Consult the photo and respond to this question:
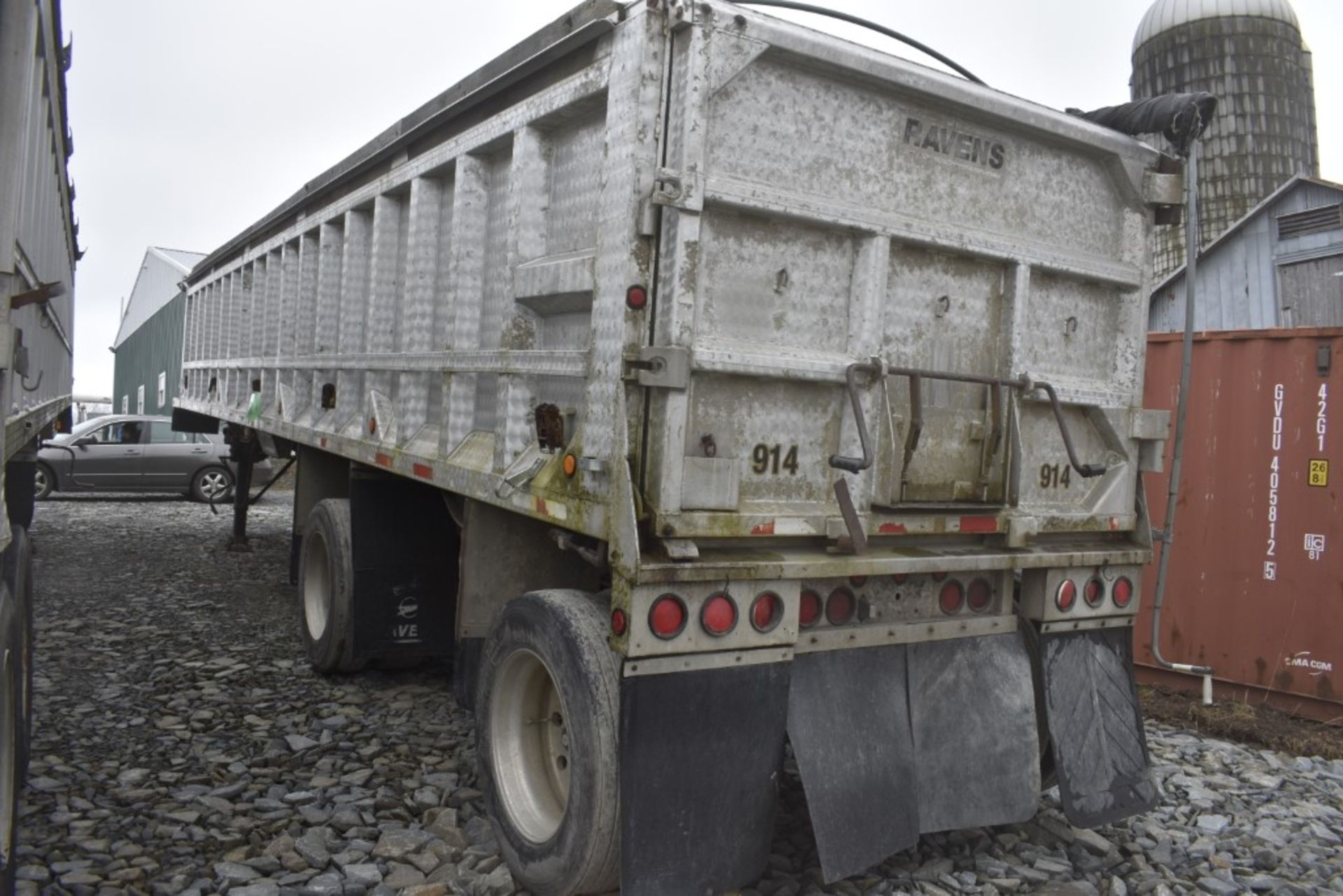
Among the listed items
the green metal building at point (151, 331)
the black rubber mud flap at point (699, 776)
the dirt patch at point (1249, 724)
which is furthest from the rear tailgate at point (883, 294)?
the green metal building at point (151, 331)

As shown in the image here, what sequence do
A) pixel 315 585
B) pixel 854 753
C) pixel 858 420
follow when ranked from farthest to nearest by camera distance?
pixel 315 585 < pixel 854 753 < pixel 858 420

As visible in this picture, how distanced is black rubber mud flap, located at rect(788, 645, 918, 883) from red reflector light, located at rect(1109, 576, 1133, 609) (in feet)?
3.70

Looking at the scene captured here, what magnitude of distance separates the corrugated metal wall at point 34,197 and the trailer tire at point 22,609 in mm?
412

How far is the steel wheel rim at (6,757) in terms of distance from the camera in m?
2.51

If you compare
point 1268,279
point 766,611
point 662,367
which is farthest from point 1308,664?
point 1268,279

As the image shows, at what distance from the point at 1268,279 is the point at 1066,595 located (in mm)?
12885

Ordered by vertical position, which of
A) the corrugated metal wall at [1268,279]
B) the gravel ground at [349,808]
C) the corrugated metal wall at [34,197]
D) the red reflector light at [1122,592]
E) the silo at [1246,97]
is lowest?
the gravel ground at [349,808]

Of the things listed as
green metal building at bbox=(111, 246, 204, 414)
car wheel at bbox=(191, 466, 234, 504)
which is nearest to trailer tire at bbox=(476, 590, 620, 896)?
car wheel at bbox=(191, 466, 234, 504)

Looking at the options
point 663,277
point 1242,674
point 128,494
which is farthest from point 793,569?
point 128,494

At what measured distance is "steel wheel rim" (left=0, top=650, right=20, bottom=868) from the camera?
8.23 ft

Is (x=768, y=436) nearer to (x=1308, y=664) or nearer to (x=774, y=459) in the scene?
(x=774, y=459)

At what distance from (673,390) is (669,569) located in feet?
1.68

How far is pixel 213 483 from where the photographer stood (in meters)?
16.9

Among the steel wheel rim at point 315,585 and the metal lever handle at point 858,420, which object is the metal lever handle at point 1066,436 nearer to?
the metal lever handle at point 858,420
